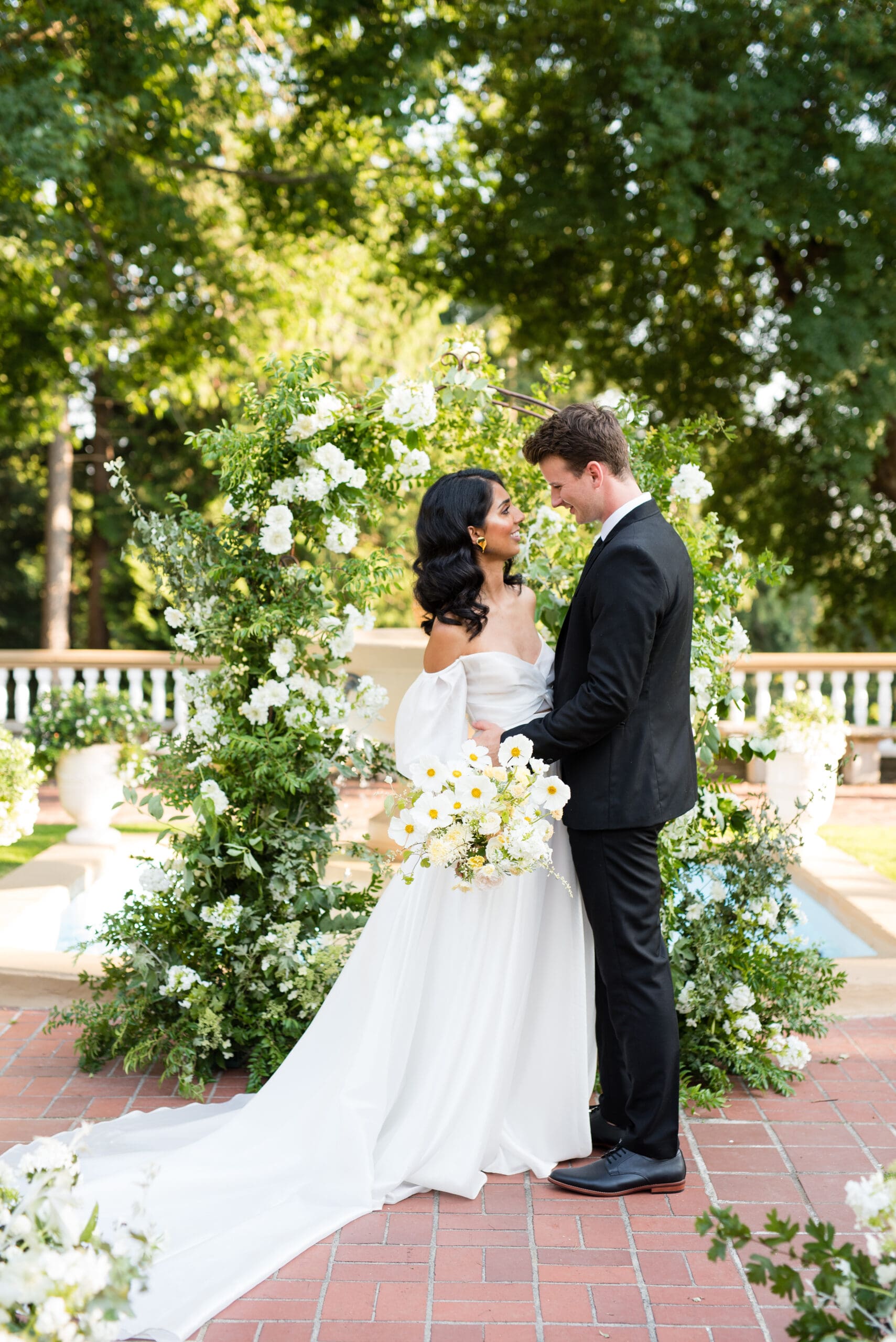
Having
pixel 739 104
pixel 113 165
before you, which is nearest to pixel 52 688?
pixel 113 165

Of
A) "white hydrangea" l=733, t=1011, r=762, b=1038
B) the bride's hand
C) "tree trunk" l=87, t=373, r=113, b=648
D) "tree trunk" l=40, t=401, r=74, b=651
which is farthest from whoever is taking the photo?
"tree trunk" l=87, t=373, r=113, b=648

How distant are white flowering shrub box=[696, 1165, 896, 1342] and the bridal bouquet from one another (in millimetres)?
1132

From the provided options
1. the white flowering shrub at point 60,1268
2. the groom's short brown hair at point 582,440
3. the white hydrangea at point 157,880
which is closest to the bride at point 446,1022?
the groom's short brown hair at point 582,440

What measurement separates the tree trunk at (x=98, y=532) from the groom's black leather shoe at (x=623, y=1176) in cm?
1607

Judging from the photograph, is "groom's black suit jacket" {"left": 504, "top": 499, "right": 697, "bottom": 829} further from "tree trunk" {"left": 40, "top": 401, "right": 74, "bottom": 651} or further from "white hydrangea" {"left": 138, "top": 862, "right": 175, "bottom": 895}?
"tree trunk" {"left": 40, "top": 401, "right": 74, "bottom": 651}

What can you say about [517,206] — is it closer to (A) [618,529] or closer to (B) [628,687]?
(A) [618,529]

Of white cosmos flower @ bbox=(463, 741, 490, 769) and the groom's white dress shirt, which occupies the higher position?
the groom's white dress shirt

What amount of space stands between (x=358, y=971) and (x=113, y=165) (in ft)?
31.4

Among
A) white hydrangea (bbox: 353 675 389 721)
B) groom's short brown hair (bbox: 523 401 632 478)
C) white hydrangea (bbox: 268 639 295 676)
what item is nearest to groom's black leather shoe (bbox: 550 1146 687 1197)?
white hydrangea (bbox: 353 675 389 721)

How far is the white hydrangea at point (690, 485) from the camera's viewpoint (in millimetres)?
4031

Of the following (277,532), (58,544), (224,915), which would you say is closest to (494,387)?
(277,532)

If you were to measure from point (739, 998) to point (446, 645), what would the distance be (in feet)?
5.13

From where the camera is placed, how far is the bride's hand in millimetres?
3283

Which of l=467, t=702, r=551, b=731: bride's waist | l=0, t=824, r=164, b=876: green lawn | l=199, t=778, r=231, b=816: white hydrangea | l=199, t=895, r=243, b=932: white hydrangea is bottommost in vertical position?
l=0, t=824, r=164, b=876: green lawn
